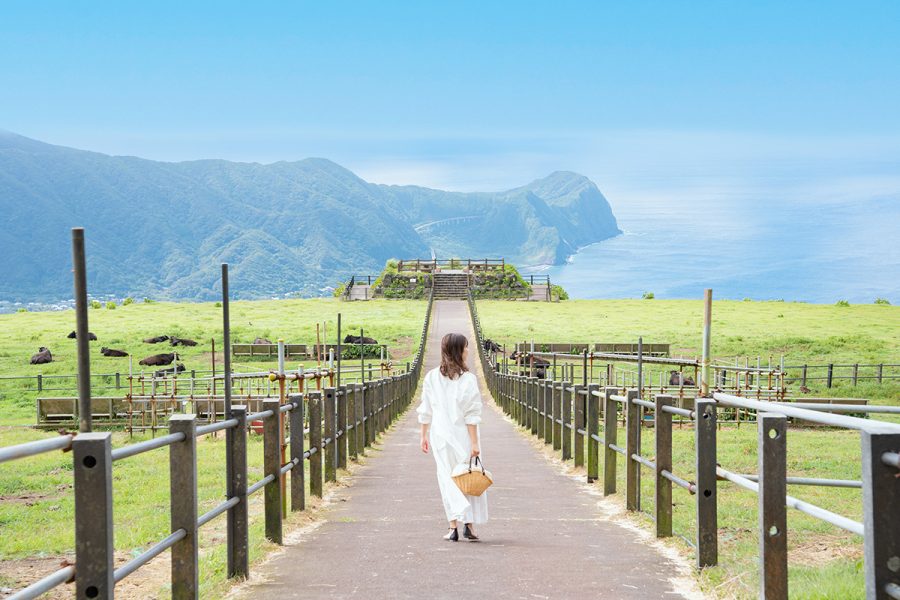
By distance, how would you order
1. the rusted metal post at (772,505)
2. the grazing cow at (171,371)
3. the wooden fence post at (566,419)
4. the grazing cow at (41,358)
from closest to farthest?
the rusted metal post at (772,505) → the wooden fence post at (566,419) → the grazing cow at (171,371) → the grazing cow at (41,358)

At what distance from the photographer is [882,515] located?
3402 millimetres

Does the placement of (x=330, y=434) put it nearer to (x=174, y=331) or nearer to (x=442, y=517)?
(x=442, y=517)

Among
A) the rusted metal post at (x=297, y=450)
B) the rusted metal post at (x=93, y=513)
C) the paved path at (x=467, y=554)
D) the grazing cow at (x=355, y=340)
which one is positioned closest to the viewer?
the rusted metal post at (x=93, y=513)

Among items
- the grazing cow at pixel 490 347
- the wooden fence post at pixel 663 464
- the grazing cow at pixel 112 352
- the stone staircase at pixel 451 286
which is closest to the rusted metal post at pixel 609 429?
the wooden fence post at pixel 663 464

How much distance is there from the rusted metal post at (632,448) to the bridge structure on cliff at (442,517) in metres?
0.02

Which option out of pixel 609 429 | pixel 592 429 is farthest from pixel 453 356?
pixel 592 429

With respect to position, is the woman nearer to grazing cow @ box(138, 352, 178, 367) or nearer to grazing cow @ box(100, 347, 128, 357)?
grazing cow @ box(138, 352, 178, 367)

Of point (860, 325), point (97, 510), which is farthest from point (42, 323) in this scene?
point (97, 510)

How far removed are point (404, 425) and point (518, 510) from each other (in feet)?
49.8

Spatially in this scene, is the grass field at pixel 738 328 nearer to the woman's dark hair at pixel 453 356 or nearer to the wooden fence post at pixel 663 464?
the wooden fence post at pixel 663 464

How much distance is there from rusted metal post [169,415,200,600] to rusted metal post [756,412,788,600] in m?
2.77

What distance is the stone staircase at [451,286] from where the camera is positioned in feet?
239

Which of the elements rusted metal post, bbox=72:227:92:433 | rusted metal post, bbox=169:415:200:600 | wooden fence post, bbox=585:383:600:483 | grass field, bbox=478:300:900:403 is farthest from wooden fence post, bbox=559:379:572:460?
grass field, bbox=478:300:900:403

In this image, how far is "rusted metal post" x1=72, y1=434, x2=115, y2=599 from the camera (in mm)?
3922
